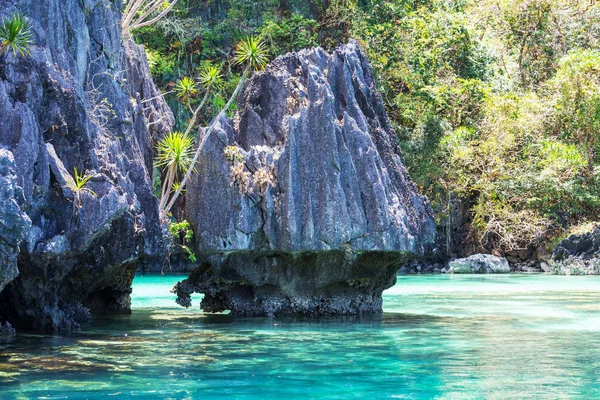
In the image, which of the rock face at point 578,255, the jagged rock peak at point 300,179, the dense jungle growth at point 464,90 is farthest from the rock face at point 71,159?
the rock face at point 578,255

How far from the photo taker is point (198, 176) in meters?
17.0

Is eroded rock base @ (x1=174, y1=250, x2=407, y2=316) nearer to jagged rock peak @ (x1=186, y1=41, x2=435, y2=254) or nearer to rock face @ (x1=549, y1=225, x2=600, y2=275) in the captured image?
jagged rock peak @ (x1=186, y1=41, x2=435, y2=254)

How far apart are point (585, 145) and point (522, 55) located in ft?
20.2

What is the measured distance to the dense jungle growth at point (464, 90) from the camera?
3316cm

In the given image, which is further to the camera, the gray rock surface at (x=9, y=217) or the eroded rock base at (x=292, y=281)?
the eroded rock base at (x=292, y=281)

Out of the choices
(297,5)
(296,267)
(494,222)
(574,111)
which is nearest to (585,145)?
(574,111)

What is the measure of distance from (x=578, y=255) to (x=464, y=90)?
27.0 feet

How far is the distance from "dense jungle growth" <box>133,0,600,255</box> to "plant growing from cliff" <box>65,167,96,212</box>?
65.4 ft

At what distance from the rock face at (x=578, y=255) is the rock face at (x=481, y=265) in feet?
6.90

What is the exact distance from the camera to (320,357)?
11773 mm

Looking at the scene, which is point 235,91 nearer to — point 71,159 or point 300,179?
point 300,179

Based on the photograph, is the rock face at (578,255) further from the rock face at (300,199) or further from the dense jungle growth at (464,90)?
the rock face at (300,199)

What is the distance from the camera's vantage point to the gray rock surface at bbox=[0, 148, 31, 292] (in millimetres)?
10352

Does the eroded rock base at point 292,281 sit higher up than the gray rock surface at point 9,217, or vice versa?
the gray rock surface at point 9,217
